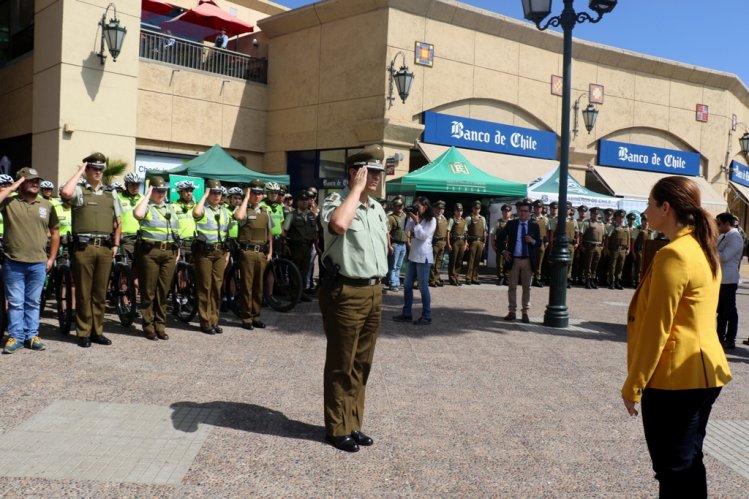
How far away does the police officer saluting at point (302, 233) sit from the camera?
11.6m

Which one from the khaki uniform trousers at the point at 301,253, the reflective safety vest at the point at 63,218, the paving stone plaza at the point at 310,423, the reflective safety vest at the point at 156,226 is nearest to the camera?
the paving stone plaza at the point at 310,423

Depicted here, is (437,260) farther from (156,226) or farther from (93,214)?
(93,214)

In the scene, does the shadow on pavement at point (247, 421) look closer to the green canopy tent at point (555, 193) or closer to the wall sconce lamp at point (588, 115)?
the green canopy tent at point (555, 193)

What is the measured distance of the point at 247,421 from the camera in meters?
4.86

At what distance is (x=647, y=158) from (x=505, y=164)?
7571 millimetres

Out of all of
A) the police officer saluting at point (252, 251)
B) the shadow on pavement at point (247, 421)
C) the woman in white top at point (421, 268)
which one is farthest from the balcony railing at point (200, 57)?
the shadow on pavement at point (247, 421)

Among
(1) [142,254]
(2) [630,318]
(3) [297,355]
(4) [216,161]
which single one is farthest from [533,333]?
(4) [216,161]

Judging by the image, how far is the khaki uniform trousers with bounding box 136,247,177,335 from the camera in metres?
7.78

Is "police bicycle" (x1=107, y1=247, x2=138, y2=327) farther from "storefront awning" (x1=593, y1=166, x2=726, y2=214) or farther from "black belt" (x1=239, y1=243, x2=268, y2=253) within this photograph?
"storefront awning" (x1=593, y1=166, x2=726, y2=214)

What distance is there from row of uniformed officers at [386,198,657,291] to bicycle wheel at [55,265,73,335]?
868 centimetres

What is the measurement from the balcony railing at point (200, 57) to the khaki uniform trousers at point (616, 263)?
506 inches

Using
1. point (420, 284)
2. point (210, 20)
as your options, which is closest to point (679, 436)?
point (420, 284)

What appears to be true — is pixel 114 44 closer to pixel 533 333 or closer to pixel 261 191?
pixel 261 191

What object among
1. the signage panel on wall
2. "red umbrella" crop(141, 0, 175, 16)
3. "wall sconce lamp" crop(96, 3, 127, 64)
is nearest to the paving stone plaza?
"wall sconce lamp" crop(96, 3, 127, 64)
